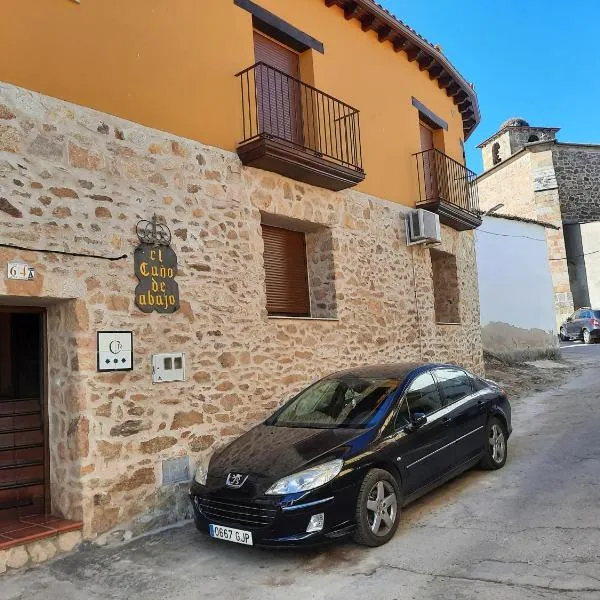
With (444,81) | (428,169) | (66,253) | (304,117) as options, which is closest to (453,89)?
(444,81)

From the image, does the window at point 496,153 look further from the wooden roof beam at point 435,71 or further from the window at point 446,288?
the window at point 446,288

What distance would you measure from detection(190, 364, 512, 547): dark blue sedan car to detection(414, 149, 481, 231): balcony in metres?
5.26

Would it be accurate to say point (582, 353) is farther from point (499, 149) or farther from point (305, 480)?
point (499, 149)

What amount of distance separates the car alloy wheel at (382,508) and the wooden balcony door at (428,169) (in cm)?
712

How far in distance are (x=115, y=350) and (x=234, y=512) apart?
77.6 inches

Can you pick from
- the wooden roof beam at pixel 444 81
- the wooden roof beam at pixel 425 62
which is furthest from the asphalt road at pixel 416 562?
the wooden roof beam at pixel 444 81

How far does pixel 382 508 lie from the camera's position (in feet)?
14.6

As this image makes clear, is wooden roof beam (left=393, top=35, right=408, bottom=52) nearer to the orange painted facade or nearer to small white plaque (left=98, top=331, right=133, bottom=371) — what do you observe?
the orange painted facade

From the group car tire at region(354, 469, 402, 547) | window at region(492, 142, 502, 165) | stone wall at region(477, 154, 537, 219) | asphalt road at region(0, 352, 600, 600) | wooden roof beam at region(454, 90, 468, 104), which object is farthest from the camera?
window at region(492, 142, 502, 165)

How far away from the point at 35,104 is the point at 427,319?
291 inches

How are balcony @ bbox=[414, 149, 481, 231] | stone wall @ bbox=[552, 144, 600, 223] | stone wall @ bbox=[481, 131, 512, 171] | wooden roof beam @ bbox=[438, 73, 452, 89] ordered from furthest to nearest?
stone wall @ bbox=[481, 131, 512, 171] < stone wall @ bbox=[552, 144, 600, 223] < wooden roof beam @ bbox=[438, 73, 452, 89] < balcony @ bbox=[414, 149, 481, 231]

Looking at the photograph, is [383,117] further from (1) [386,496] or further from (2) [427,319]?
(1) [386,496]

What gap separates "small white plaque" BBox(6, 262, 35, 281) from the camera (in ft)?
15.3

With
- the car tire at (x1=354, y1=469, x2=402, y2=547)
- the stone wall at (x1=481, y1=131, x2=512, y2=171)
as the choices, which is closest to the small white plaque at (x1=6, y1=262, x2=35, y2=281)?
the car tire at (x1=354, y1=469, x2=402, y2=547)
